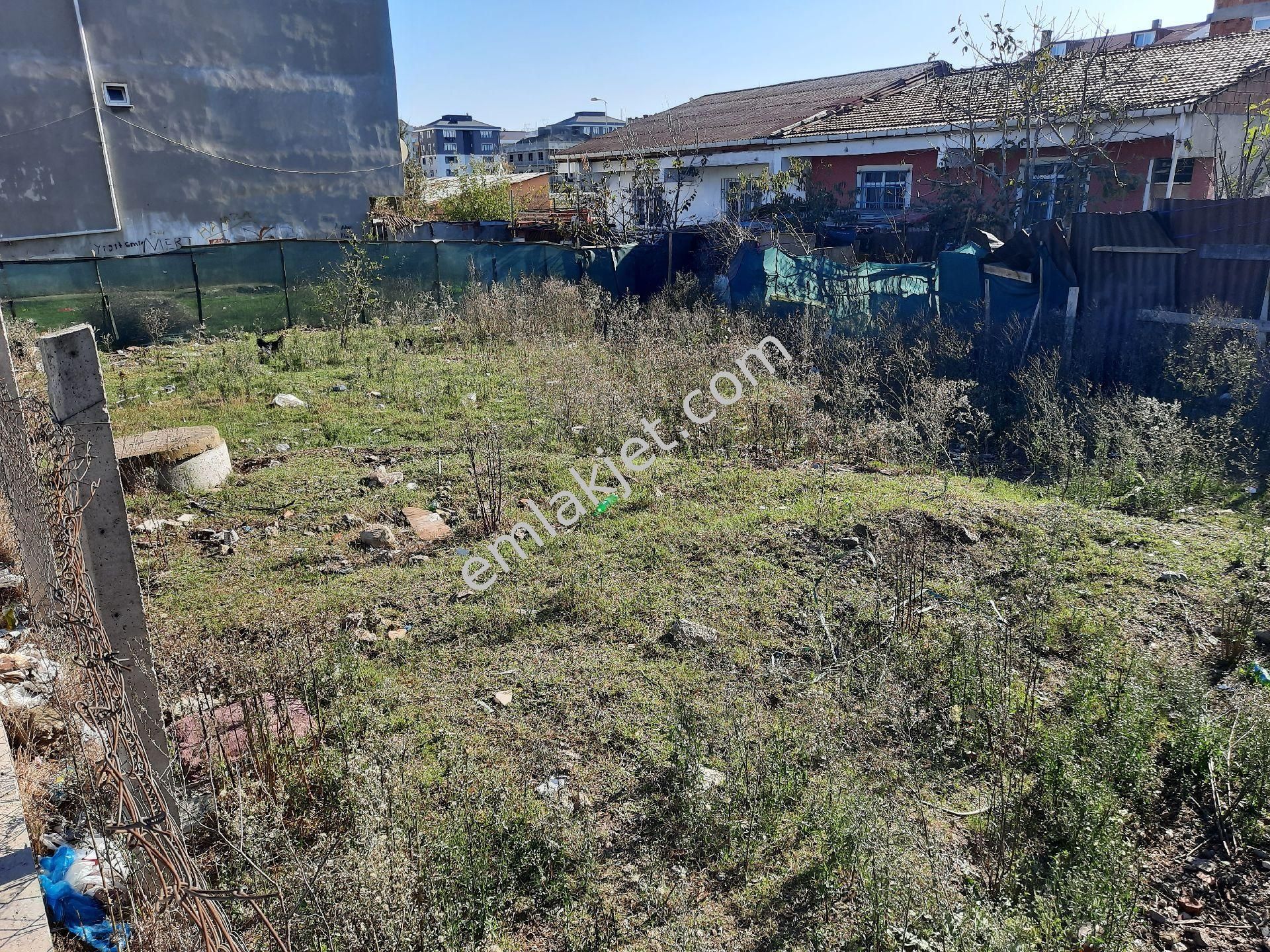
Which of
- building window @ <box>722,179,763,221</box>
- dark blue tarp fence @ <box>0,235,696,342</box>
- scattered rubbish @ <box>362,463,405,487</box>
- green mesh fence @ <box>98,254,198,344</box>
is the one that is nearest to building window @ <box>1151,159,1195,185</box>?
building window @ <box>722,179,763,221</box>

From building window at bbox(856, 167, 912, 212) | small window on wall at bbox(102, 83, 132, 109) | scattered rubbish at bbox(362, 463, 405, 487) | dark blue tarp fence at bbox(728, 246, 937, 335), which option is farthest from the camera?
building window at bbox(856, 167, 912, 212)

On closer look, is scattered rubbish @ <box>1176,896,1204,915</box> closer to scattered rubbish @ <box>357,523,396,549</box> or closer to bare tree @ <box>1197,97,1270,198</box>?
scattered rubbish @ <box>357,523,396,549</box>

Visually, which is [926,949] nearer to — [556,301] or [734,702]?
[734,702]

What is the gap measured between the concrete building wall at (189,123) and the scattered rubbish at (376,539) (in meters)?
13.9

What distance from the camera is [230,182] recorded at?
17.5 meters

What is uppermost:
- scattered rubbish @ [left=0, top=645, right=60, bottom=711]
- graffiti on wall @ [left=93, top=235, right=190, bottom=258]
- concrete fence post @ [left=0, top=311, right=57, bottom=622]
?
graffiti on wall @ [left=93, top=235, right=190, bottom=258]

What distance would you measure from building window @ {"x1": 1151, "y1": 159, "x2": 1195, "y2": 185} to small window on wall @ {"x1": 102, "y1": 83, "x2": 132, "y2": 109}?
1909 cm

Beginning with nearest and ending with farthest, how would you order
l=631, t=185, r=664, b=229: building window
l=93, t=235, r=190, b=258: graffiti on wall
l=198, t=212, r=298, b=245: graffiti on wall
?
1. l=93, t=235, r=190, b=258: graffiti on wall
2. l=198, t=212, r=298, b=245: graffiti on wall
3. l=631, t=185, r=664, b=229: building window

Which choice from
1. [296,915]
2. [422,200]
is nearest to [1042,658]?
[296,915]

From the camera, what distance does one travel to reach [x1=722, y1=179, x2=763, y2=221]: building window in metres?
18.5

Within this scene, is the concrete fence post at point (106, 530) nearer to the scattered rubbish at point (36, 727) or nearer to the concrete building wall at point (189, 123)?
the scattered rubbish at point (36, 727)

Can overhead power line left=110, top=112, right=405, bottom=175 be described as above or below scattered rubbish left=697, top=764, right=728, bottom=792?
above

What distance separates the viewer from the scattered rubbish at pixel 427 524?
5.85 m

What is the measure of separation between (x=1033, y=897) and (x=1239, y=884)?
0.78 m
